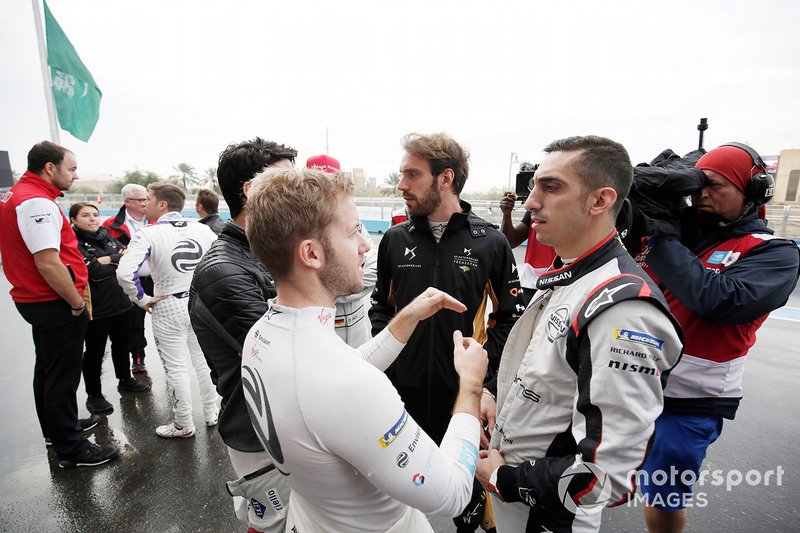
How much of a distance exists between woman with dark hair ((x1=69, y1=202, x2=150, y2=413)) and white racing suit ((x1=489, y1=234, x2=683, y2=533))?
401 centimetres

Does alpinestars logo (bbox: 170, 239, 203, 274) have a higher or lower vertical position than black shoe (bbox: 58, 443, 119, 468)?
higher

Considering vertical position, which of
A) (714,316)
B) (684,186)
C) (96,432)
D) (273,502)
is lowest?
(96,432)

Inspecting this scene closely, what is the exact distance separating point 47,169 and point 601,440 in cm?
391

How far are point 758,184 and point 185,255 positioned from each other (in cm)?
381

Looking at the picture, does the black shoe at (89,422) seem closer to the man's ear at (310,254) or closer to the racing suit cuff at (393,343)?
the racing suit cuff at (393,343)

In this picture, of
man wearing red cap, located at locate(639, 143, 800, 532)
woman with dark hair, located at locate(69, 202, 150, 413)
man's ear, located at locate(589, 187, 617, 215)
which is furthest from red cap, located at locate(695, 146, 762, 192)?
woman with dark hair, located at locate(69, 202, 150, 413)

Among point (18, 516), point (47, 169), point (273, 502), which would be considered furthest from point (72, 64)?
point (273, 502)

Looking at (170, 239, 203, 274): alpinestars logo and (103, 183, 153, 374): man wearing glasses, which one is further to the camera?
(103, 183, 153, 374): man wearing glasses

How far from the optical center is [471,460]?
43.4 inches

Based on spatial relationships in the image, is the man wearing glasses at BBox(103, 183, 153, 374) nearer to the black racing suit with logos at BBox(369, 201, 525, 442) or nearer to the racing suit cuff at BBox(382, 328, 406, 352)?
the black racing suit with logos at BBox(369, 201, 525, 442)

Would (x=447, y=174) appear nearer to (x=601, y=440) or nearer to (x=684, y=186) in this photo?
(x=684, y=186)

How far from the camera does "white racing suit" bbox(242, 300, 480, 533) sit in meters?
0.90

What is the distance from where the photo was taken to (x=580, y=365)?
3.84ft

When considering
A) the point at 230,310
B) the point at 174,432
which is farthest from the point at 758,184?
the point at 174,432
